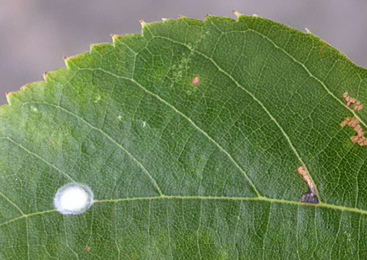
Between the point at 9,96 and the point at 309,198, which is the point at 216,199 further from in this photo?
the point at 9,96

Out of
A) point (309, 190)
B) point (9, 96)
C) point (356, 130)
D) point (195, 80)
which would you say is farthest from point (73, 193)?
point (356, 130)

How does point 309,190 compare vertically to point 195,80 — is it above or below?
below

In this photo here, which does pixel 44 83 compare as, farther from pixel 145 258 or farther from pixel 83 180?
pixel 145 258

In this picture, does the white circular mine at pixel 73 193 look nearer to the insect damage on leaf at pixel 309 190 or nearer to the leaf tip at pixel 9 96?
the leaf tip at pixel 9 96

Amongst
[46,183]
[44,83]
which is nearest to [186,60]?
[44,83]

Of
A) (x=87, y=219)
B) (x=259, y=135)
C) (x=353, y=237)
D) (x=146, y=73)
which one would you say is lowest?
(x=353, y=237)

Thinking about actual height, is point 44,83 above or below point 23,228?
above

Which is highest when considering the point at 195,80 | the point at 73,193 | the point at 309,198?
the point at 195,80

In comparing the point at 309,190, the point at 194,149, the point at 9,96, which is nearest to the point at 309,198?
the point at 309,190
